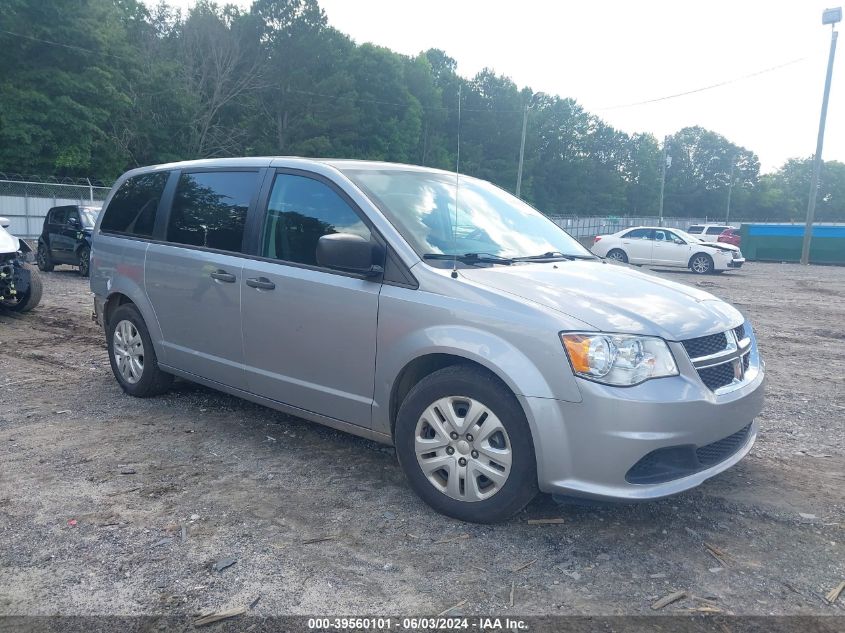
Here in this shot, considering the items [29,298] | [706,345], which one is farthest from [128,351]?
[29,298]

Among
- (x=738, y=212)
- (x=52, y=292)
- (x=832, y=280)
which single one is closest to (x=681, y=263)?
(x=832, y=280)

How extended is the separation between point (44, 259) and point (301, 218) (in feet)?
49.4

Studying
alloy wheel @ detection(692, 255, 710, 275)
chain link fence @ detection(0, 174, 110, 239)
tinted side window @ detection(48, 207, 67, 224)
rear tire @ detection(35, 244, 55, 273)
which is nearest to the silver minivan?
tinted side window @ detection(48, 207, 67, 224)

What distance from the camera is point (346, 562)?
126 inches

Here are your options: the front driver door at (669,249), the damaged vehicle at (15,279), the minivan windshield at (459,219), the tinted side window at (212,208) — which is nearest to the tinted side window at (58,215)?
the damaged vehicle at (15,279)

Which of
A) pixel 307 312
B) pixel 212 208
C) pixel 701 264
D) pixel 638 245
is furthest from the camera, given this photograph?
pixel 638 245

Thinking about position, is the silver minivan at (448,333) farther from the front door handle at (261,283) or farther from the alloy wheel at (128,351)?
the alloy wheel at (128,351)

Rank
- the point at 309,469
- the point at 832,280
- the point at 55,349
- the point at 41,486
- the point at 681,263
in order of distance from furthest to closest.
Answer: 1. the point at 681,263
2. the point at 832,280
3. the point at 55,349
4. the point at 309,469
5. the point at 41,486

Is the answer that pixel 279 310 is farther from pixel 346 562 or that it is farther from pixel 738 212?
pixel 738 212

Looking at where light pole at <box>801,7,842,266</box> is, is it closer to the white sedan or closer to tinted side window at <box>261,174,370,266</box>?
the white sedan

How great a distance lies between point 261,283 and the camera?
4.45 m

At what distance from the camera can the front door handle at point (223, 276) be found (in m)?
4.65

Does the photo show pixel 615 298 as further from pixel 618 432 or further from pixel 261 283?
pixel 261 283

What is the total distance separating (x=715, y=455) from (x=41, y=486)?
3.65 meters
